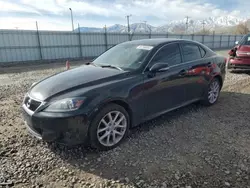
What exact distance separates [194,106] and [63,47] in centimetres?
1596

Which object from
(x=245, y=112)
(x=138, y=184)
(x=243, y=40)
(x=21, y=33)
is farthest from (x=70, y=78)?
(x=21, y=33)

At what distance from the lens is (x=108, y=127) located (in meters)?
3.05

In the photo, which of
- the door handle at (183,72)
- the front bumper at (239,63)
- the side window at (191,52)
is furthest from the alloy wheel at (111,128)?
the front bumper at (239,63)

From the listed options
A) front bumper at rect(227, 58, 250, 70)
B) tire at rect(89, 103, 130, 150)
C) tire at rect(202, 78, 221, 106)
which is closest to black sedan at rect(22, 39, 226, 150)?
tire at rect(89, 103, 130, 150)

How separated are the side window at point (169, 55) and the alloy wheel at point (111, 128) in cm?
118

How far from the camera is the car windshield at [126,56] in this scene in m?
3.55

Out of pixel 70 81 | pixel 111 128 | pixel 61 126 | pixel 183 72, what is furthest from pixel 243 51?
pixel 61 126

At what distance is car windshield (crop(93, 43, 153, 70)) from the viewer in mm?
3554

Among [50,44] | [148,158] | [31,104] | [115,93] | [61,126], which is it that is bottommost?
[148,158]

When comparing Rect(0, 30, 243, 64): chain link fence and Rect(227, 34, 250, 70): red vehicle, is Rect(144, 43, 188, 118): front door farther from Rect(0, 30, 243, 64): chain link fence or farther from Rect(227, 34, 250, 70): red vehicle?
Rect(0, 30, 243, 64): chain link fence

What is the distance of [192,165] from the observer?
2727 millimetres

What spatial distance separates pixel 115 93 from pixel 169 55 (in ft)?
5.04

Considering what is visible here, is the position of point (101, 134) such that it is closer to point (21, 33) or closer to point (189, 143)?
point (189, 143)

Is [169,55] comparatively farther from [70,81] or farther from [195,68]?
[70,81]
